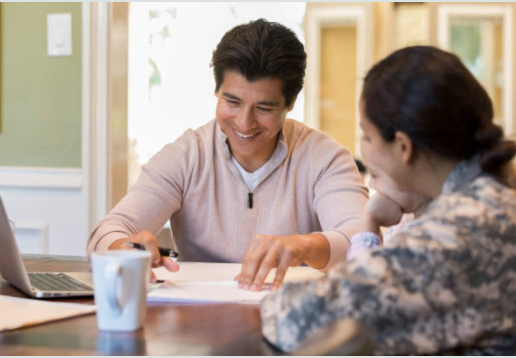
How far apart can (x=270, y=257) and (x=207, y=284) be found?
13cm

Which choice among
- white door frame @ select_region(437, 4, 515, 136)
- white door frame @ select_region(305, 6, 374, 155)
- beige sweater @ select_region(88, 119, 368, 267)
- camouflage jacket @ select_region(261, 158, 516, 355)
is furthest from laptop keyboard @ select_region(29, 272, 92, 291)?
white door frame @ select_region(437, 4, 515, 136)

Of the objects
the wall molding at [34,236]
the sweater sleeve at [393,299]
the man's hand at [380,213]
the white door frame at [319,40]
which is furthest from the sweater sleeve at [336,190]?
the white door frame at [319,40]

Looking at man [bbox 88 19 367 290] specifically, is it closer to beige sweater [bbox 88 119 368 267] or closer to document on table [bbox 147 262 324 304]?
beige sweater [bbox 88 119 368 267]

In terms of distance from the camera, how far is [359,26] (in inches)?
217

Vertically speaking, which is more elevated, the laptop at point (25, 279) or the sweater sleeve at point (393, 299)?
the sweater sleeve at point (393, 299)

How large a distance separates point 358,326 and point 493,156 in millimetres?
387

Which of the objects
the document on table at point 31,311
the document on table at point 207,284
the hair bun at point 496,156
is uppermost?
the hair bun at point 496,156

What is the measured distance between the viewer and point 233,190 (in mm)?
1773

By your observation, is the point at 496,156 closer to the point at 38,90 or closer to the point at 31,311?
the point at 31,311

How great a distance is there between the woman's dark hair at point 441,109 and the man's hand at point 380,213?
0.32 meters

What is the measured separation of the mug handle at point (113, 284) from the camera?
89 cm

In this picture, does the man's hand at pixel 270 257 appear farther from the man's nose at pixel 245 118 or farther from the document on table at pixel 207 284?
the man's nose at pixel 245 118

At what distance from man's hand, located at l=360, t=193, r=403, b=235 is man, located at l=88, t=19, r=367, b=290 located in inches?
11.7

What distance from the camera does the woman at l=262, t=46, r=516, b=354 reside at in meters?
0.71
